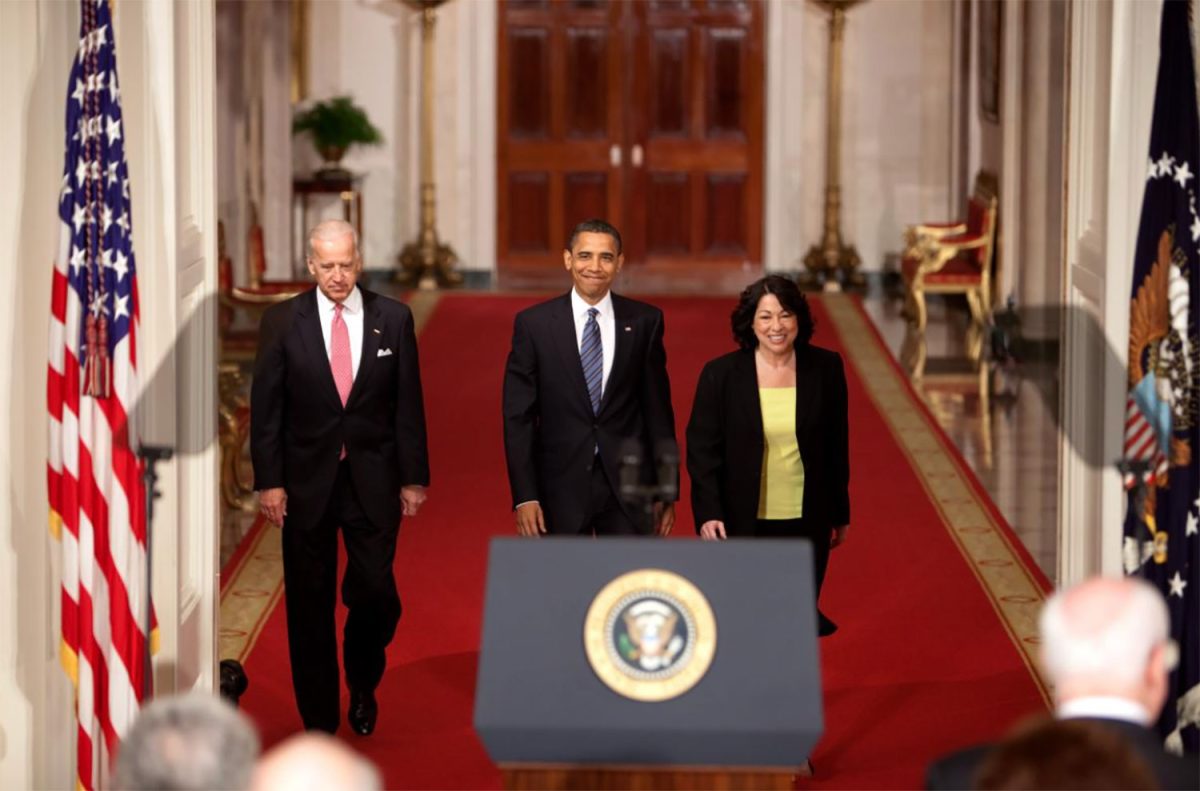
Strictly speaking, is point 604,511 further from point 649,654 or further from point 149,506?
point 649,654

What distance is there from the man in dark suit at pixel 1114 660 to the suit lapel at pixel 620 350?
3.30 metres

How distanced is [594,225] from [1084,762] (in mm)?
3658

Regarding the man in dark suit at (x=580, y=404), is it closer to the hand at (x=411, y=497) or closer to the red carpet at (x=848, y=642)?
the hand at (x=411, y=497)

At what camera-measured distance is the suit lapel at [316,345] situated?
6.89 m

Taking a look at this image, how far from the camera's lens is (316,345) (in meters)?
6.89

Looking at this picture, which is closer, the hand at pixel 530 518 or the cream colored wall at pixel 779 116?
the hand at pixel 530 518

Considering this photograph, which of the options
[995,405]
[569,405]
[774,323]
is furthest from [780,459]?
[995,405]

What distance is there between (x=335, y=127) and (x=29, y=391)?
1131 centimetres

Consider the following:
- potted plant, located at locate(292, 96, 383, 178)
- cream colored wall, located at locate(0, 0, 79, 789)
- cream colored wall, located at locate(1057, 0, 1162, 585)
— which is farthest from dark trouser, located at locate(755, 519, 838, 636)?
potted plant, located at locate(292, 96, 383, 178)

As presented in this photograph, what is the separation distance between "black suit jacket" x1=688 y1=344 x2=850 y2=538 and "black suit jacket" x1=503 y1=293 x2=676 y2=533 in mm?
149

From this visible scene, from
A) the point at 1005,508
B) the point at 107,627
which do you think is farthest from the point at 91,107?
the point at 1005,508

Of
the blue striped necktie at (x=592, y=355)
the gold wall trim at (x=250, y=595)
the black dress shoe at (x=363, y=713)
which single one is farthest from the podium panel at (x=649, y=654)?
the gold wall trim at (x=250, y=595)

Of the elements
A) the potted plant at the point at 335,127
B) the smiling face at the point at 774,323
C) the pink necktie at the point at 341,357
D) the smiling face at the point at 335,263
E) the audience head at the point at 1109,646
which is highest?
the potted plant at the point at 335,127

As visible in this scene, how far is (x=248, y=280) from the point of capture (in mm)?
15727
